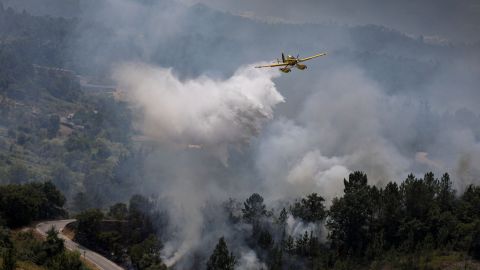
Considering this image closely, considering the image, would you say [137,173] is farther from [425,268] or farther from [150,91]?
[425,268]

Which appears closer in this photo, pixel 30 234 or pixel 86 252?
pixel 30 234

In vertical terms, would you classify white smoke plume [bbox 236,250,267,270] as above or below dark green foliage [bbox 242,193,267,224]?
below

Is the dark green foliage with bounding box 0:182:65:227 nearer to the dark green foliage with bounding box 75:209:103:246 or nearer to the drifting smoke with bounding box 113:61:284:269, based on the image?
the dark green foliage with bounding box 75:209:103:246

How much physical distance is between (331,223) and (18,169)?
105837 mm

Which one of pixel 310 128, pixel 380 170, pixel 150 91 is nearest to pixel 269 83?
pixel 150 91

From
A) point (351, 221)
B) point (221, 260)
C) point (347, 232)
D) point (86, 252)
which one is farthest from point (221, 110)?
point (86, 252)

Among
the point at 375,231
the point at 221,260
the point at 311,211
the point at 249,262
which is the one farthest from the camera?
the point at 311,211

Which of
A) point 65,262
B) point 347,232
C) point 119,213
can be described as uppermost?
point 119,213

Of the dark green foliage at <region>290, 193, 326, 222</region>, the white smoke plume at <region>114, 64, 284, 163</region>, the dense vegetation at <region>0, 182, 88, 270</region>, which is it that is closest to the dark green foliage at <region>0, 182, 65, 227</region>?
the dense vegetation at <region>0, 182, 88, 270</region>

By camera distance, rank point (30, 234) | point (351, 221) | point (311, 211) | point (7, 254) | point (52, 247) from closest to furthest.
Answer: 1. point (7, 254)
2. point (52, 247)
3. point (30, 234)
4. point (351, 221)
5. point (311, 211)

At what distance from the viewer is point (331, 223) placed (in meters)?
96.5

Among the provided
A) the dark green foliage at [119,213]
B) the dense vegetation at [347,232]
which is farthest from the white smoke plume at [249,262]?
the dark green foliage at [119,213]

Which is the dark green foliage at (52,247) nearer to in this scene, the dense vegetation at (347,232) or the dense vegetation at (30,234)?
the dense vegetation at (30,234)

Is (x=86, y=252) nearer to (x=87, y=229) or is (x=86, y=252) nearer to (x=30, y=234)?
(x=87, y=229)
